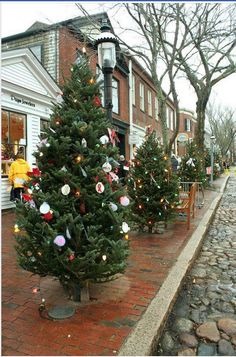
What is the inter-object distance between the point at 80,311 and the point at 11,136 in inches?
303

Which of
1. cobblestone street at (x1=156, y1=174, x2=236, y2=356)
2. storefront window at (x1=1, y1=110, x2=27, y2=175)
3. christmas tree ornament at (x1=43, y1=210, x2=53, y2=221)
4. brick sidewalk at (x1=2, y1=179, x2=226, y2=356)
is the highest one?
storefront window at (x1=1, y1=110, x2=27, y2=175)

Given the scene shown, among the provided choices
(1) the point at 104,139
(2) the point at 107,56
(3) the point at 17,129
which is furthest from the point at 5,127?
(1) the point at 104,139

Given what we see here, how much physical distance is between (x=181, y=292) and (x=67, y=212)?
77.5 inches

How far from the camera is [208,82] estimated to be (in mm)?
17453

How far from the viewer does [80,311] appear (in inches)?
134

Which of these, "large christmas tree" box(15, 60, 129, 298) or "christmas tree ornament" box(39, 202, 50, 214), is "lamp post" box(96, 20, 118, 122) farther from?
"christmas tree ornament" box(39, 202, 50, 214)

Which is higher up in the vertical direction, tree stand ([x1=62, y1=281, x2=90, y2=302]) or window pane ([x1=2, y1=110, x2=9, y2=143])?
window pane ([x1=2, y1=110, x2=9, y2=143])

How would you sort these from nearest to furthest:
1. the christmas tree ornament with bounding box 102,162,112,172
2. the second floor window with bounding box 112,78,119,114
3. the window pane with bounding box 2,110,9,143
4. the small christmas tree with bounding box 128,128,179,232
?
the christmas tree ornament with bounding box 102,162,112,172
the small christmas tree with bounding box 128,128,179,232
the window pane with bounding box 2,110,9,143
the second floor window with bounding box 112,78,119,114

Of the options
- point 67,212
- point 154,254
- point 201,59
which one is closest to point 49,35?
point 201,59

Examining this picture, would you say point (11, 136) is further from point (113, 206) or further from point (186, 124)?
point (186, 124)

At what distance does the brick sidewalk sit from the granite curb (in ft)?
0.25

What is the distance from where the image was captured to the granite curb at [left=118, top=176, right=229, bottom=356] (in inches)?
108

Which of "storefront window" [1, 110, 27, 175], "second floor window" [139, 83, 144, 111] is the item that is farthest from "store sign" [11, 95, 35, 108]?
"second floor window" [139, 83, 144, 111]

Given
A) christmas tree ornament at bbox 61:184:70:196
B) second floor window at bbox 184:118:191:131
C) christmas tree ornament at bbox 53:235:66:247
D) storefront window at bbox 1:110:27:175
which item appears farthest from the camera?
second floor window at bbox 184:118:191:131
